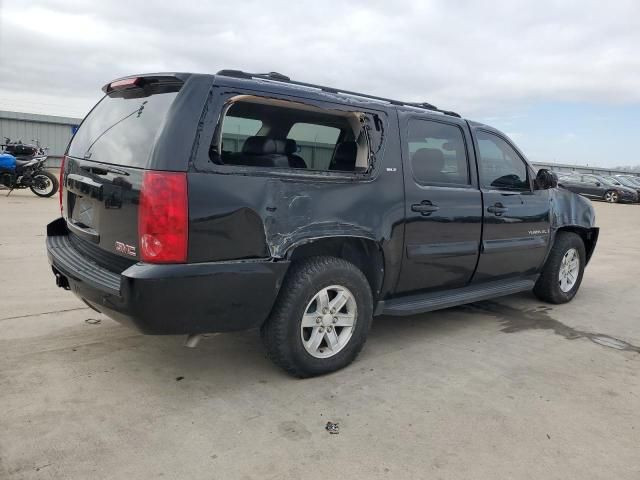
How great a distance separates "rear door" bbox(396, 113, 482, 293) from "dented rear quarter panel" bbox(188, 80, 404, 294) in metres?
0.14

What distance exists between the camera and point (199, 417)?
285 cm

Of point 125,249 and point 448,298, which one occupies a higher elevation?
point 125,249

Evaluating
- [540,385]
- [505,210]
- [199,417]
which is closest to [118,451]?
[199,417]

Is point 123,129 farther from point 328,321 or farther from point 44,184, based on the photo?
point 44,184

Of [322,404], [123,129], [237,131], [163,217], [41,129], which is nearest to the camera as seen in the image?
[163,217]

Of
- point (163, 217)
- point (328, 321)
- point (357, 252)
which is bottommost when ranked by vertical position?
point (328, 321)

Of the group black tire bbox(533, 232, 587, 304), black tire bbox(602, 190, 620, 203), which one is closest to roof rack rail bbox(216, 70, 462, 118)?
black tire bbox(533, 232, 587, 304)

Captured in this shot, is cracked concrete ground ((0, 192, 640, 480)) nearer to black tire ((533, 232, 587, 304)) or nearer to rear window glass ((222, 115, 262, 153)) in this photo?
black tire ((533, 232, 587, 304))

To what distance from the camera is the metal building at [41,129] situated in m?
23.4

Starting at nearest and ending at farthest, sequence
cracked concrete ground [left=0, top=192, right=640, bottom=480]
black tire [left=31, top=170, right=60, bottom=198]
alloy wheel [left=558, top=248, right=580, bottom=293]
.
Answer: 1. cracked concrete ground [left=0, top=192, right=640, bottom=480]
2. alloy wheel [left=558, top=248, right=580, bottom=293]
3. black tire [left=31, top=170, right=60, bottom=198]

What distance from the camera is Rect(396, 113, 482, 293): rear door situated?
383cm

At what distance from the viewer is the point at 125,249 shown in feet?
9.50

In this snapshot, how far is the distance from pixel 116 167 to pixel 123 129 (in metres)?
0.32

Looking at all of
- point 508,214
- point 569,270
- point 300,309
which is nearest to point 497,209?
point 508,214
